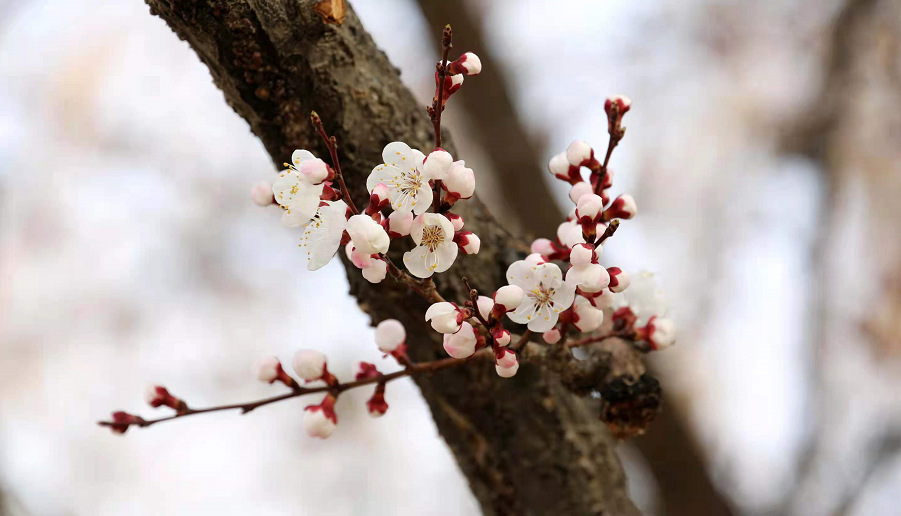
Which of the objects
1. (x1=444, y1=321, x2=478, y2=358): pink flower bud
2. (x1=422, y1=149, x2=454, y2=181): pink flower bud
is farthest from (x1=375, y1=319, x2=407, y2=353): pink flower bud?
(x1=422, y1=149, x2=454, y2=181): pink flower bud

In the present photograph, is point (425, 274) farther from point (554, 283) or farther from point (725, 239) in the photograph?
point (725, 239)

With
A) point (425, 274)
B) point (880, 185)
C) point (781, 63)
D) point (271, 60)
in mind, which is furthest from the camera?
point (781, 63)

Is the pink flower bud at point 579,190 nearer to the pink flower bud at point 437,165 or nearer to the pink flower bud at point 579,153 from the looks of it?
the pink flower bud at point 579,153

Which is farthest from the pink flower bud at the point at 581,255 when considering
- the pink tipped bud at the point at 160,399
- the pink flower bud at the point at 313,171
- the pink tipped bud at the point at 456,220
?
the pink tipped bud at the point at 160,399

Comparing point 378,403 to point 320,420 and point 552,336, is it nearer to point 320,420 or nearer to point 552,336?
point 320,420

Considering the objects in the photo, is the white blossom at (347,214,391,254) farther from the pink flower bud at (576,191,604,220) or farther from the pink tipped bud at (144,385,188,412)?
the pink tipped bud at (144,385,188,412)

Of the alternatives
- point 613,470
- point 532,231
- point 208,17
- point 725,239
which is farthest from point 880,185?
point 208,17

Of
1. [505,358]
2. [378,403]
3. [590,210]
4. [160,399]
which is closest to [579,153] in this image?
[590,210]
